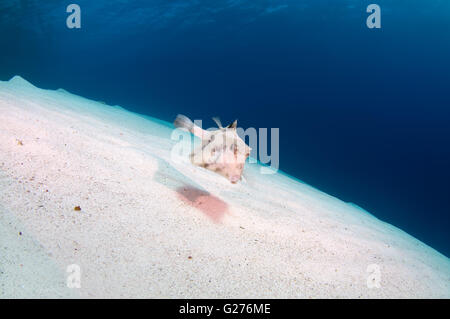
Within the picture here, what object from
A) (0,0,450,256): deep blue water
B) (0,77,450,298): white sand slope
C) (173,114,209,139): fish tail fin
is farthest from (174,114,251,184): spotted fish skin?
(0,0,450,256): deep blue water

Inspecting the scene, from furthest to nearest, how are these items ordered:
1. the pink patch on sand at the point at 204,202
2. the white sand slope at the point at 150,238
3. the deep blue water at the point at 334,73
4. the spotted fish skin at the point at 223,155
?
1. the deep blue water at the point at 334,73
2. the pink patch on sand at the point at 204,202
3. the spotted fish skin at the point at 223,155
4. the white sand slope at the point at 150,238

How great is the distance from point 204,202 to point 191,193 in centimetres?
27

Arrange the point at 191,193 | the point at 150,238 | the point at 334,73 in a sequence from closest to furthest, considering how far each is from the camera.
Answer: the point at 150,238 → the point at 191,193 → the point at 334,73

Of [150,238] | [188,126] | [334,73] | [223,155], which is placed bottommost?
[150,238]

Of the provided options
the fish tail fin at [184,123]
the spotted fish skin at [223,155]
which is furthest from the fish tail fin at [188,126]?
the spotted fish skin at [223,155]

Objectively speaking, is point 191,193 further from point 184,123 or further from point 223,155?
point 223,155

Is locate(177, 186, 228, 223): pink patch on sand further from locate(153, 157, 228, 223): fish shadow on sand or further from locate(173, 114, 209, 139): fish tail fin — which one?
locate(173, 114, 209, 139): fish tail fin

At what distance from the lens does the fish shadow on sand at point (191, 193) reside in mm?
2959

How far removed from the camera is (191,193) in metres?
3.31

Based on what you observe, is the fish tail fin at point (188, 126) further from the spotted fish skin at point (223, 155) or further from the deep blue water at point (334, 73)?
the deep blue water at point (334, 73)

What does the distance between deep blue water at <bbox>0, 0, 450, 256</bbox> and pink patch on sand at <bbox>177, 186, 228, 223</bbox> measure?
24966 mm

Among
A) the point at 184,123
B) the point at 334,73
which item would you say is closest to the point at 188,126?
the point at 184,123

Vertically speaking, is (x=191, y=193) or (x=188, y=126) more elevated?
(x=188, y=126)

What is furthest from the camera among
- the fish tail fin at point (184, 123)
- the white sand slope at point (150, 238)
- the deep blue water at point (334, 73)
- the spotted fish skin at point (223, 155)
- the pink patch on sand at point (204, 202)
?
the deep blue water at point (334, 73)
